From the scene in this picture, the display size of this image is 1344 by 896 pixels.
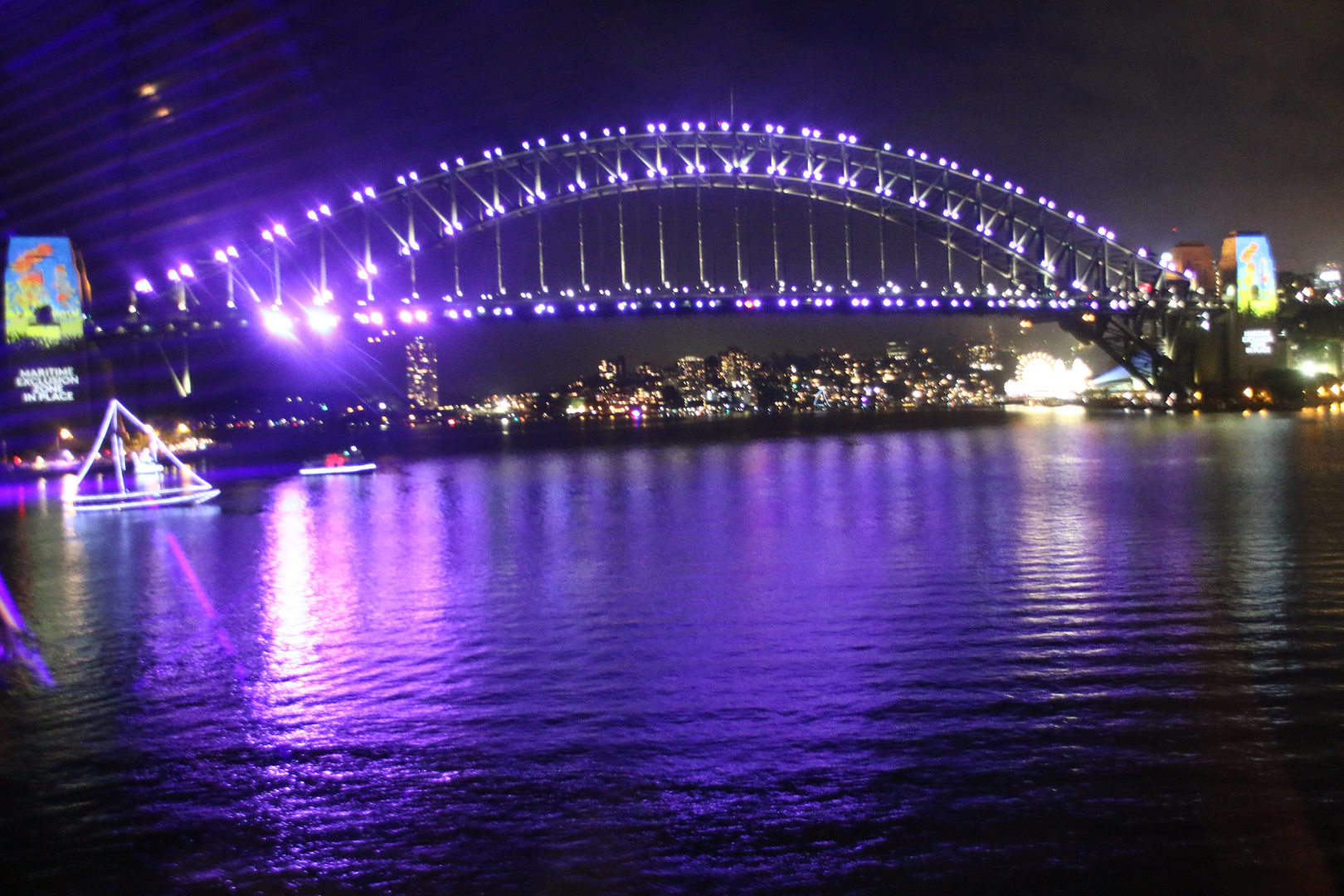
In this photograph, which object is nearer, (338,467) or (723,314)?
Result: (338,467)

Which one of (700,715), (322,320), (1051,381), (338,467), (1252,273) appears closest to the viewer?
(700,715)

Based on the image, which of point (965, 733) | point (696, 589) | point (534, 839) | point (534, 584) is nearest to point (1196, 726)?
point (965, 733)

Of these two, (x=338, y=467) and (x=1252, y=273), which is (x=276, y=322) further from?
(x=1252, y=273)

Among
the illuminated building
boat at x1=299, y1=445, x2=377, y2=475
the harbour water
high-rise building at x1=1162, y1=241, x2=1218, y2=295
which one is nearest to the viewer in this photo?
the harbour water

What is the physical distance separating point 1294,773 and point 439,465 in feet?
128

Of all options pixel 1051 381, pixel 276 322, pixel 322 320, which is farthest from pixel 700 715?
pixel 1051 381

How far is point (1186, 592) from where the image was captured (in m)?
10.6

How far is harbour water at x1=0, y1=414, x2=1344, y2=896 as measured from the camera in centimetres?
491

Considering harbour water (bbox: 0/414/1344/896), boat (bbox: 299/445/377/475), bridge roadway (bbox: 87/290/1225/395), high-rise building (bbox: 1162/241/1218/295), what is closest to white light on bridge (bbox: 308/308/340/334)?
bridge roadway (bbox: 87/290/1225/395)

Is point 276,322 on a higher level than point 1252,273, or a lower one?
lower

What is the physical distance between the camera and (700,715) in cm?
699

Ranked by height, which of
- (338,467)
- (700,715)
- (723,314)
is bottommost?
(700,715)

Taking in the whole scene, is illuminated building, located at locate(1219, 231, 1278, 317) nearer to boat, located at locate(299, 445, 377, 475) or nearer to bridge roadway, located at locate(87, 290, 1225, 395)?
bridge roadway, located at locate(87, 290, 1225, 395)

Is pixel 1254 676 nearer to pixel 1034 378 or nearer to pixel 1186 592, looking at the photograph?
pixel 1186 592
